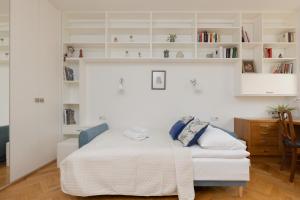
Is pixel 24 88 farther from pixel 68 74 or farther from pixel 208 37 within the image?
pixel 208 37

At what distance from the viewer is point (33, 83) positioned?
3.06 m

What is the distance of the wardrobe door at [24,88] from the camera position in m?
2.64

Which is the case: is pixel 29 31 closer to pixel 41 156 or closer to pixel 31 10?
pixel 31 10

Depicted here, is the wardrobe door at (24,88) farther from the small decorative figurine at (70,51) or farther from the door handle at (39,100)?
the small decorative figurine at (70,51)

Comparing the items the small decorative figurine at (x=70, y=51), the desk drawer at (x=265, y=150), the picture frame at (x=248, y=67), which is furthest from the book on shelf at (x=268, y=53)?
the small decorative figurine at (x=70, y=51)

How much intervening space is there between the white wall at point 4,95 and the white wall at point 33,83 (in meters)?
0.07

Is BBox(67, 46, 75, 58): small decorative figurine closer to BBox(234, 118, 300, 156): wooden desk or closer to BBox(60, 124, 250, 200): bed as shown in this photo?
BBox(60, 124, 250, 200): bed

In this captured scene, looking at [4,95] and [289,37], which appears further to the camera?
[289,37]

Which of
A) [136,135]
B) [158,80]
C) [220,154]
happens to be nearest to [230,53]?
[158,80]

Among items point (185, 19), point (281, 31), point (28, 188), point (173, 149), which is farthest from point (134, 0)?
point (28, 188)

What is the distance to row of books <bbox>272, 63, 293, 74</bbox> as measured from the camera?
12.5 feet

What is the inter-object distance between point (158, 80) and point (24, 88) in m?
2.21

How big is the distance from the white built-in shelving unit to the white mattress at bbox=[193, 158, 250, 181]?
1831mm

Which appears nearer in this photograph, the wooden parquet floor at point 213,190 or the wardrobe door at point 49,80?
the wooden parquet floor at point 213,190
